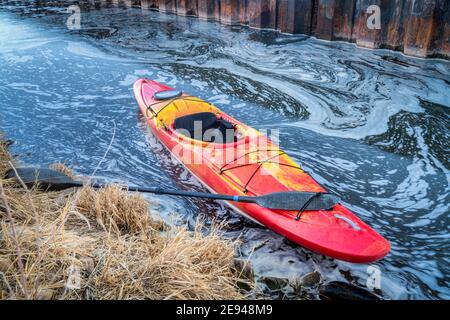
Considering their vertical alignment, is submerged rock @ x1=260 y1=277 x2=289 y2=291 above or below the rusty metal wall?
below

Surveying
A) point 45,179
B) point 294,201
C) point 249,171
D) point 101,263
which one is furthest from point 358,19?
point 101,263

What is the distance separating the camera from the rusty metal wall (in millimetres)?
7273

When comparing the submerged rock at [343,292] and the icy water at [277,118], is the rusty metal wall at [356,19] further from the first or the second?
the submerged rock at [343,292]

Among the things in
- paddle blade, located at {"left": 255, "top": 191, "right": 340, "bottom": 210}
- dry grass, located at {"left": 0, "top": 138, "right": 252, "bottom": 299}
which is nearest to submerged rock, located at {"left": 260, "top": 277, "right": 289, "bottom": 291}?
dry grass, located at {"left": 0, "top": 138, "right": 252, "bottom": 299}

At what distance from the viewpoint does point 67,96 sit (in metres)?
7.34

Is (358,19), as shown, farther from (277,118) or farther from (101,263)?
(101,263)

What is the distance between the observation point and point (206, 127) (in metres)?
4.73

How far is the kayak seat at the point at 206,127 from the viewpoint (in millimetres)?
4645

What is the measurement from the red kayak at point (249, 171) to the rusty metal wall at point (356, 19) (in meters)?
4.84

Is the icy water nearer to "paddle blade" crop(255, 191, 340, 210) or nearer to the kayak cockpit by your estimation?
"paddle blade" crop(255, 191, 340, 210)

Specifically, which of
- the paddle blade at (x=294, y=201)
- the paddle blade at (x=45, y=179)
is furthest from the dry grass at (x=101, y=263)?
the paddle blade at (x=294, y=201)

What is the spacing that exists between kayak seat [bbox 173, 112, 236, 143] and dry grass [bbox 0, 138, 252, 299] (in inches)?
66.8

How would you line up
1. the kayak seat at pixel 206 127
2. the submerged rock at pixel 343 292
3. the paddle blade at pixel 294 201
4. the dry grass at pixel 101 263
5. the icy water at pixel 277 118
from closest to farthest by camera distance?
the dry grass at pixel 101 263, the submerged rock at pixel 343 292, the paddle blade at pixel 294 201, the icy water at pixel 277 118, the kayak seat at pixel 206 127

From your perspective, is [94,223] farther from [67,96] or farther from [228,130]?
[67,96]
